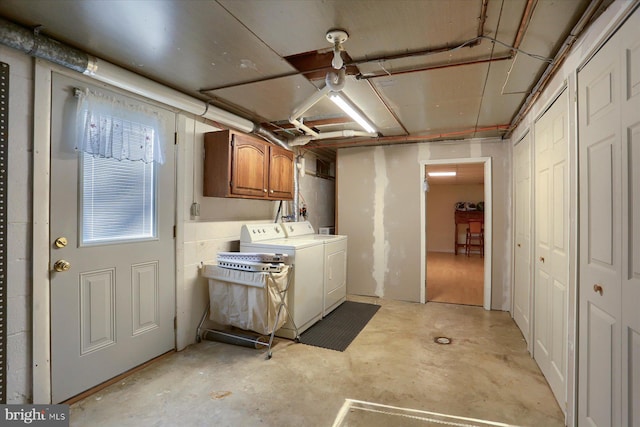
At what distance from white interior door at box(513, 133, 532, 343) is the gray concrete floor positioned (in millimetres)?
323

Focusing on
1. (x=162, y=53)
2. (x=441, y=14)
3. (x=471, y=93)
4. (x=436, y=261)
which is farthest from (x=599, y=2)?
(x=436, y=261)

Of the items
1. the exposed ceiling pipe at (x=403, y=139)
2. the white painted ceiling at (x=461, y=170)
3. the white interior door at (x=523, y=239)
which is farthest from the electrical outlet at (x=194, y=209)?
the white painted ceiling at (x=461, y=170)

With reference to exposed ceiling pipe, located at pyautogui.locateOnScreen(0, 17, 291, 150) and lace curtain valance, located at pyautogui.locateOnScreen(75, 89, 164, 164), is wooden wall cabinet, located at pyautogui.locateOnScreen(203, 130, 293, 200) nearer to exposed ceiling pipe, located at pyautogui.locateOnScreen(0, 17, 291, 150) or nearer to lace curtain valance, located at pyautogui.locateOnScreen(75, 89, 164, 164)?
exposed ceiling pipe, located at pyautogui.locateOnScreen(0, 17, 291, 150)

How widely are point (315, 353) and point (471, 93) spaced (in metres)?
2.65

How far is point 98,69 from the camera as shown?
209cm

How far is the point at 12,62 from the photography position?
5.98ft

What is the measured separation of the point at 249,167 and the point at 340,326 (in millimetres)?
1996

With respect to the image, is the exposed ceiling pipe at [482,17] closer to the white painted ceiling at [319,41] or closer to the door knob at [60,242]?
the white painted ceiling at [319,41]

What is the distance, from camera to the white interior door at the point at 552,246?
2045mm

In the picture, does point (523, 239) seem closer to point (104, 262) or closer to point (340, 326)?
point (340, 326)

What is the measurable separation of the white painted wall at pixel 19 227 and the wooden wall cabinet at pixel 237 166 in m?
1.37

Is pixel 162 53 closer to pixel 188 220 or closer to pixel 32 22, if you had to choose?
pixel 32 22

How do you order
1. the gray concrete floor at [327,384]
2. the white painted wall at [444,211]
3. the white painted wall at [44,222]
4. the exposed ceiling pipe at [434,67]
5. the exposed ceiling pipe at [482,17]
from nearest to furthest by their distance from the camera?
the exposed ceiling pipe at [482,17] < the white painted wall at [44,222] < the gray concrete floor at [327,384] < the exposed ceiling pipe at [434,67] < the white painted wall at [444,211]

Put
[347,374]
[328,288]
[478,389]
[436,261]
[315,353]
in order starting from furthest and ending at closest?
[436,261], [328,288], [315,353], [347,374], [478,389]
